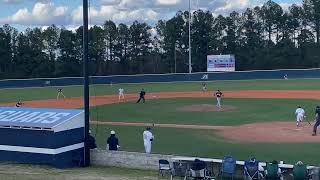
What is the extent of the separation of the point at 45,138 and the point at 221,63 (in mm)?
63147

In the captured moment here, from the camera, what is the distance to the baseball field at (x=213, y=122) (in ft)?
76.6

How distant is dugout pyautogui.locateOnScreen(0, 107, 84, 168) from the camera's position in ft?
64.7

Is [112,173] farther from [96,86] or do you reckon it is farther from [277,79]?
[277,79]

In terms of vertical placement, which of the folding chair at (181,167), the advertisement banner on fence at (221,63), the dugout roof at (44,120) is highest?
the advertisement banner on fence at (221,63)

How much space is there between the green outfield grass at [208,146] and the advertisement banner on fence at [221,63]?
51330 mm

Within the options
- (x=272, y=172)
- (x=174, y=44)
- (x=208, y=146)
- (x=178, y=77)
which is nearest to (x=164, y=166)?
(x=272, y=172)

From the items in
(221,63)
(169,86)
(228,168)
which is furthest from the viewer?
(221,63)

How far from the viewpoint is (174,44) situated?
11231 centimetres

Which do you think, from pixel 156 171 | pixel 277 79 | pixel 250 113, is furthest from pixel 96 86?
pixel 156 171

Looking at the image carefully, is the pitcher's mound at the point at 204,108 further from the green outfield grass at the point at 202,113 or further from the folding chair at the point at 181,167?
the folding chair at the point at 181,167

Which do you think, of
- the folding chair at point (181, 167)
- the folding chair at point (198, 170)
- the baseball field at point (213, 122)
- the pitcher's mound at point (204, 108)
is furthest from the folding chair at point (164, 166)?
the pitcher's mound at point (204, 108)

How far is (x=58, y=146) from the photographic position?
19734 millimetres

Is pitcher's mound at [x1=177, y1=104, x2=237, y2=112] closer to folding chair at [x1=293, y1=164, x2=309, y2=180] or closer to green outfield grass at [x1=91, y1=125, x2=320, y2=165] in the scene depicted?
green outfield grass at [x1=91, y1=125, x2=320, y2=165]

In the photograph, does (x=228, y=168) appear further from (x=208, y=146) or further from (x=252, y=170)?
(x=208, y=146)
